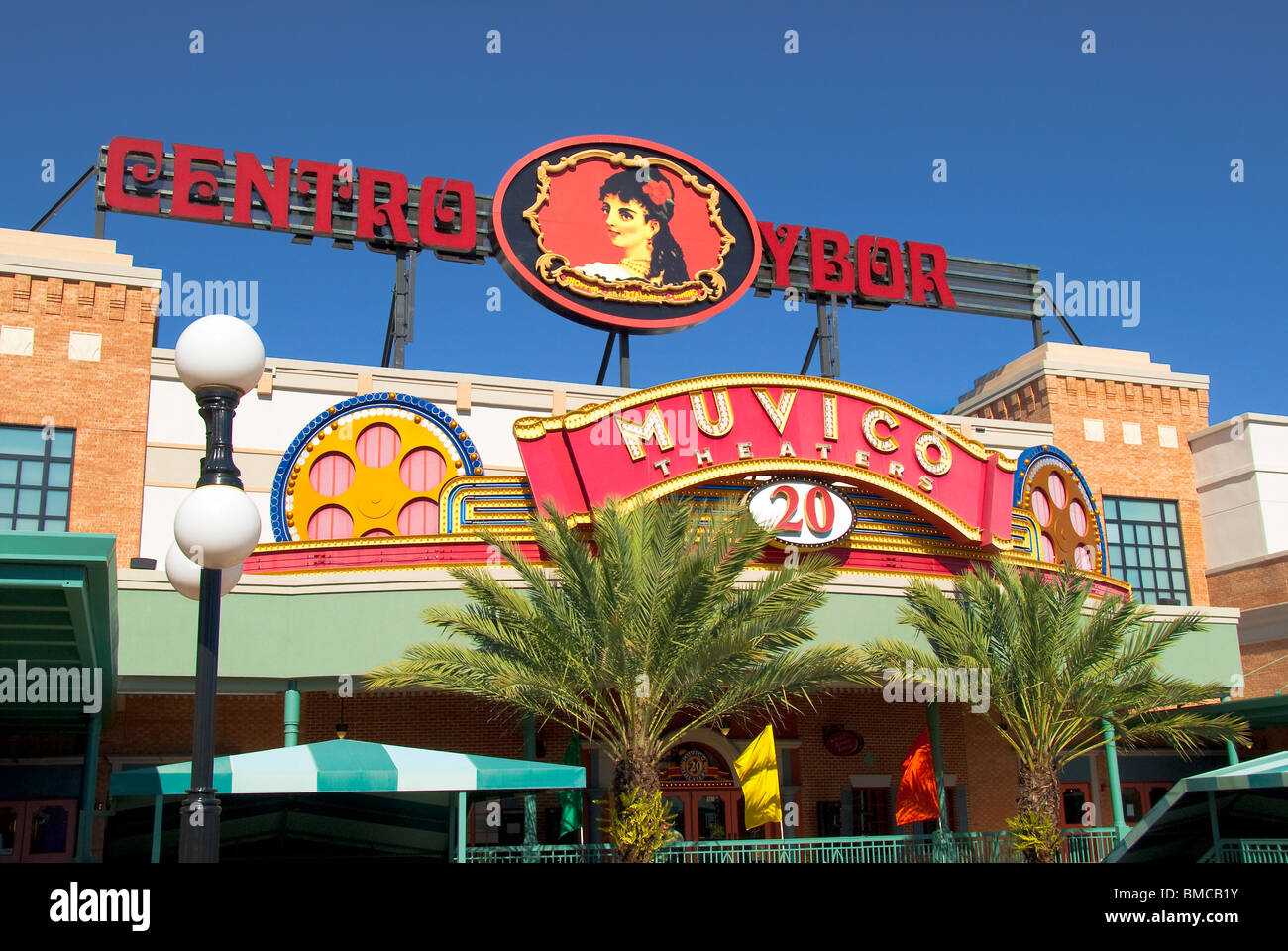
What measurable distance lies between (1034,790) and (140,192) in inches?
939

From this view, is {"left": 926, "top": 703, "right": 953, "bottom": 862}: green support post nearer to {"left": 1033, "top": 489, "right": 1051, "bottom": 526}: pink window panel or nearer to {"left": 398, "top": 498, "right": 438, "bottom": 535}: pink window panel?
{"left": 1033, "top": 489, "right": 1051, "bottom": 526}: pink window panel

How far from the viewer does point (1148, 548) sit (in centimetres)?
3459

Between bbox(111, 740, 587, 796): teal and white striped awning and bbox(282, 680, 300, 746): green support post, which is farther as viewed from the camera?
bbox(282, 680, 300, 746): green support post

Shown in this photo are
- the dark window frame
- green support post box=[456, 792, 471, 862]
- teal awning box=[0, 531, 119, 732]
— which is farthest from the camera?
the dark window frame

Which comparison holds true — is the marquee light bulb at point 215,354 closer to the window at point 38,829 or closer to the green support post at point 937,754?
the green support post at point 937,754

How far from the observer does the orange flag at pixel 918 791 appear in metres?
21.9

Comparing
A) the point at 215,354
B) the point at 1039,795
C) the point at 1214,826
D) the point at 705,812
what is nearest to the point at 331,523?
the point at 705,812

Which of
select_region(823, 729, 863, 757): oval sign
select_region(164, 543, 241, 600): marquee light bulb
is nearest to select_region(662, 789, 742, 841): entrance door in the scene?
select_region(823, 729, 863, 757): oval sign

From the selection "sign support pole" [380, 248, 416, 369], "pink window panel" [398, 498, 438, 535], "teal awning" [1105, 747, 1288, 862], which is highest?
"sign support pole" [380, 248, 416, 369]

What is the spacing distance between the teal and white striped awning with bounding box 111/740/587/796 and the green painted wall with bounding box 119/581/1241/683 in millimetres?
5697

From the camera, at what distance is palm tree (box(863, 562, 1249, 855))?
20.4 metres

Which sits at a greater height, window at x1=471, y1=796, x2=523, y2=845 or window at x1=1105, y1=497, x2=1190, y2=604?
window at x1=1105, y1=497, x2=1190, y2=604

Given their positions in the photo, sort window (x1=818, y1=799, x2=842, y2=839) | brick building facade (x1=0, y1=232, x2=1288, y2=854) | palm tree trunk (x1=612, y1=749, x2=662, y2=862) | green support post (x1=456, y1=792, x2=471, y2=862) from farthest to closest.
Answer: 1. window (x1=818, y1=799, x2=842, y2=839)
2. brick building facade (x1=0, y1=232, x2=1288, y2=854)
3. palm tree trunk (x1=612, y1=749, x2=662, y2=862)
4. green support post (x1=456, y1=792, x2=471, y2=862)
